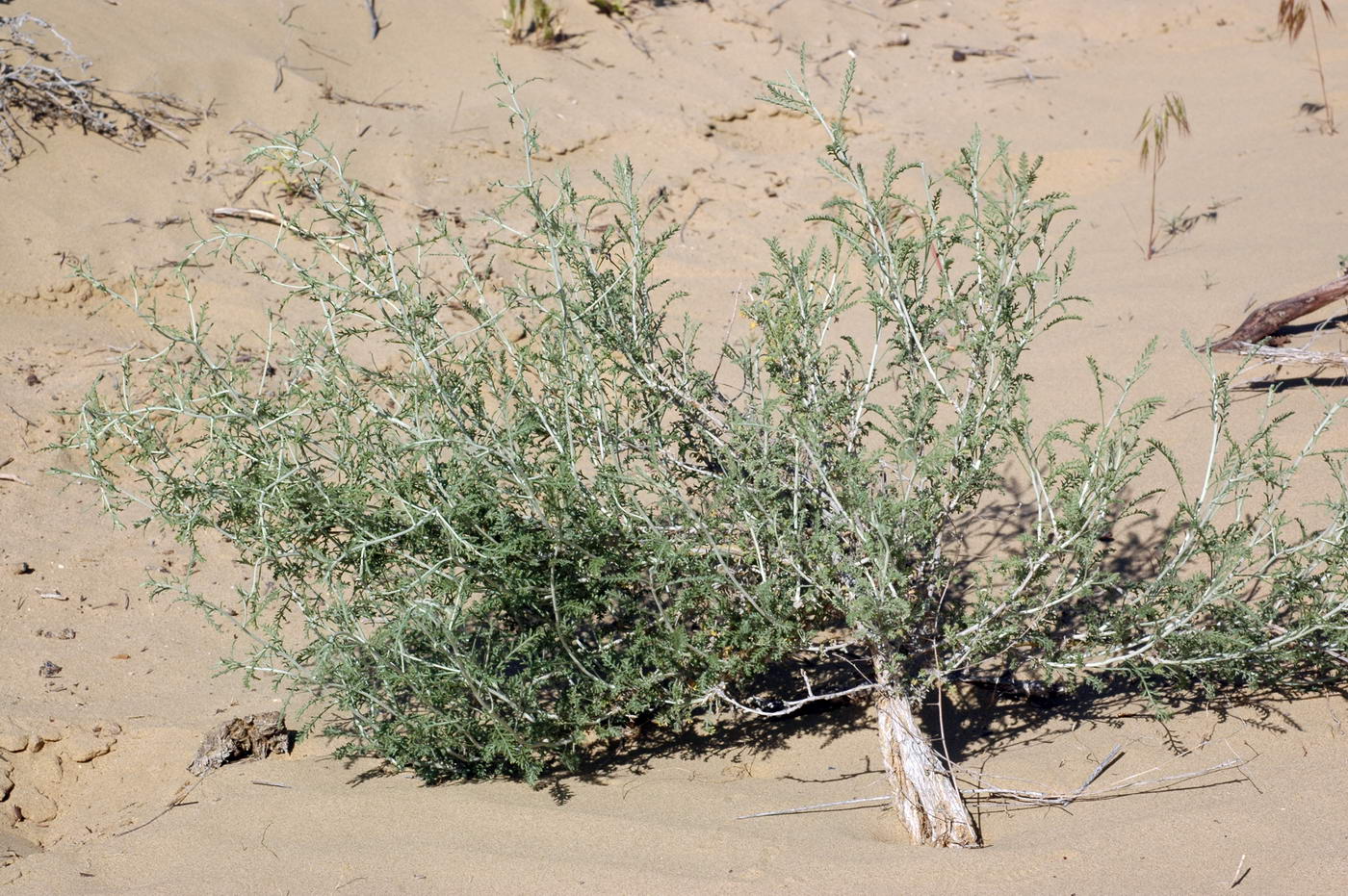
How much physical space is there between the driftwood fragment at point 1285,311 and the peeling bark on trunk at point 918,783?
248 cm

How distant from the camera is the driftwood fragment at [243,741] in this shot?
334 cm

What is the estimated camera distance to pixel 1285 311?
4527 millimetres

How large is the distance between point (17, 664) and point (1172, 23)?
10411 millimetres

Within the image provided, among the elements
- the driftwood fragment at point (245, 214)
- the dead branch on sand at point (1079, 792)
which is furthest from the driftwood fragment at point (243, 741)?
the driftwood fragment at point (245, 214)

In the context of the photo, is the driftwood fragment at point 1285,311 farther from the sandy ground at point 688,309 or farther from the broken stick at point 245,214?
the broken stick at point 245,214

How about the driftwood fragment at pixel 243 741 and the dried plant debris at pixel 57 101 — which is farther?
the dried plant debris at pixel 57 101

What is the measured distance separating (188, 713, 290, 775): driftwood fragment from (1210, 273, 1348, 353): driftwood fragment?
12.4ft

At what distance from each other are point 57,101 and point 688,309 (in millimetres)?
3691

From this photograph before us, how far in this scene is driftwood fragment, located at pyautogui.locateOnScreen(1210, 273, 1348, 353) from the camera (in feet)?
14.8

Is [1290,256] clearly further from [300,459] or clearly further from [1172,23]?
[1172,23]

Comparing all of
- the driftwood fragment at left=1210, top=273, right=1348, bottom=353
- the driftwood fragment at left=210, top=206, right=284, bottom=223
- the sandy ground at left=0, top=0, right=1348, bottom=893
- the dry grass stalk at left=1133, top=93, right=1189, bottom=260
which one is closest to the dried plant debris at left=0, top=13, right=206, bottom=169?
the sandy ground at left=0, top=0, right=1348, bottom=893

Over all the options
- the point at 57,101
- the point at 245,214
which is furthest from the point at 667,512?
the point at 57,101

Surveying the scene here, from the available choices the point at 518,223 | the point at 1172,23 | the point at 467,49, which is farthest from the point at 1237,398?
the point at 1172,23

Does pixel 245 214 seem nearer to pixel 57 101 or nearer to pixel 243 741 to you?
pixel 57 101
